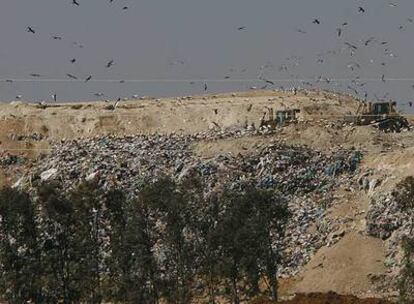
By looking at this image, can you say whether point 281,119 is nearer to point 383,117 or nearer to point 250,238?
point 383,117

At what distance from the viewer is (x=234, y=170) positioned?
185 feet

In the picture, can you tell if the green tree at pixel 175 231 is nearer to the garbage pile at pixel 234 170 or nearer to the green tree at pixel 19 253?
the green tree at pixel 19 253

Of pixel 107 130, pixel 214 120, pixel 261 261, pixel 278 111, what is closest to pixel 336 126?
pixel 278 111

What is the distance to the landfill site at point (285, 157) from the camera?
47312 millimetres

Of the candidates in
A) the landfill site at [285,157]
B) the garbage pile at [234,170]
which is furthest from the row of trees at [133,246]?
the garbage pile at [234,170]

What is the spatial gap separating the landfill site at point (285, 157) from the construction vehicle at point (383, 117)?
0.10 m

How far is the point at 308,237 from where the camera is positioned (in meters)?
50.2

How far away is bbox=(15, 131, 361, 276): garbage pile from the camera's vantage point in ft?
168

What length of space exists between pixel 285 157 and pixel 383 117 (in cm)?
1216

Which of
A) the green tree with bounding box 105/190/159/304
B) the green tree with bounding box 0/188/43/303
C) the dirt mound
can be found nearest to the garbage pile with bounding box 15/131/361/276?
the green tree with bounding box 105/190/159/304

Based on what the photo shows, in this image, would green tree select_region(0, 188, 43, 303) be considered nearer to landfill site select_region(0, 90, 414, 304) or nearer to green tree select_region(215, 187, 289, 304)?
green tree select_region(215, 187, 289, 304)

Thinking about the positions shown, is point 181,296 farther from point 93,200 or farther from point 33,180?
point 33,180

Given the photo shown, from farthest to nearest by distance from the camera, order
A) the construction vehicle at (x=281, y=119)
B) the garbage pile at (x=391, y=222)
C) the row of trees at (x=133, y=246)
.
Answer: the construction vehicle at (x=281, y=119) → the garbage pile at (x=391, y=222) → the row of trees at (x=133, y=246)

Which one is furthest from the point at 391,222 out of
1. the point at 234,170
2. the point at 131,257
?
the point at 131,257
